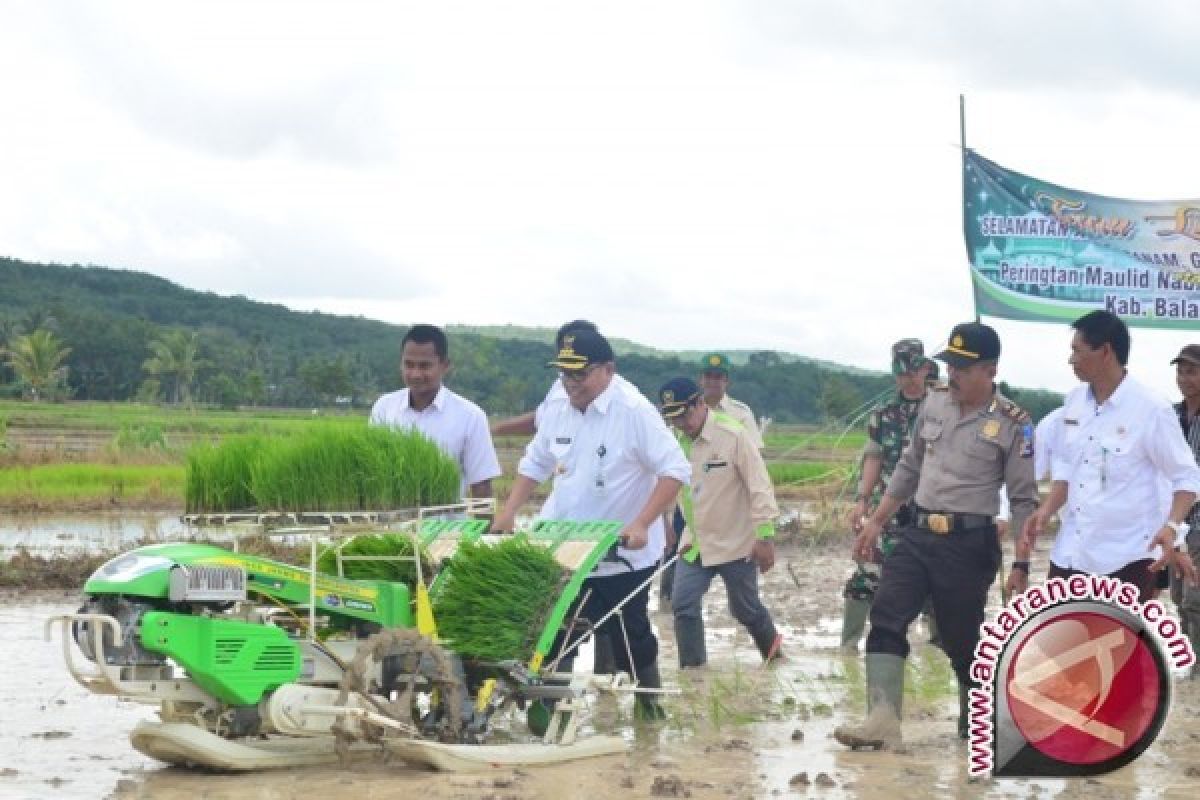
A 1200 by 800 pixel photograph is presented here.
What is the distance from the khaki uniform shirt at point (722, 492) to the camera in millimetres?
9812

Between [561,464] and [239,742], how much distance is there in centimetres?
202

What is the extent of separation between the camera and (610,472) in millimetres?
7801

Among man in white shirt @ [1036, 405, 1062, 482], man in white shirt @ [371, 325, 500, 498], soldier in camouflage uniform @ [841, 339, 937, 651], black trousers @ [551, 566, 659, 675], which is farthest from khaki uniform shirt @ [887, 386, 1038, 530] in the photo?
soldier in camouflage uniform @ [841, 339, 937, 651]

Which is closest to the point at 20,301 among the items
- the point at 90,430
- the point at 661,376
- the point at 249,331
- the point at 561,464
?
the point at 249,331

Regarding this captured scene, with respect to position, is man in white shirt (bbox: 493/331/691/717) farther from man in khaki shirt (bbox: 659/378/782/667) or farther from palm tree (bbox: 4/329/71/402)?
palm tree (bbox: 4/329/71/402)

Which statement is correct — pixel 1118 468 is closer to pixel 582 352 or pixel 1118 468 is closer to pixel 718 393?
pixel 582 352

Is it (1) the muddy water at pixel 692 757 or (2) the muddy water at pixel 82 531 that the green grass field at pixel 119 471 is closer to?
(2) the muddy water at pixel 82 531

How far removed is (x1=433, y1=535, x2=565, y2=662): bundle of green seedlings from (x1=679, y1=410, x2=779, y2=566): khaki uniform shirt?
294 centimetres

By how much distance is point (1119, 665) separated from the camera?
5.84 meters

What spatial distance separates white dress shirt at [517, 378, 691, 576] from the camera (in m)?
7.73

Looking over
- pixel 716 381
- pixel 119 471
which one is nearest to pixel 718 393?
pixel 716 381

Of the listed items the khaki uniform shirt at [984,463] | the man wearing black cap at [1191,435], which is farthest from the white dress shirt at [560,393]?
the man wearing black cap at [1191,435]

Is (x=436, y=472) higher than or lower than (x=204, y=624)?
higher

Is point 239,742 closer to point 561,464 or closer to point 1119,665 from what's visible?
point 561,464
